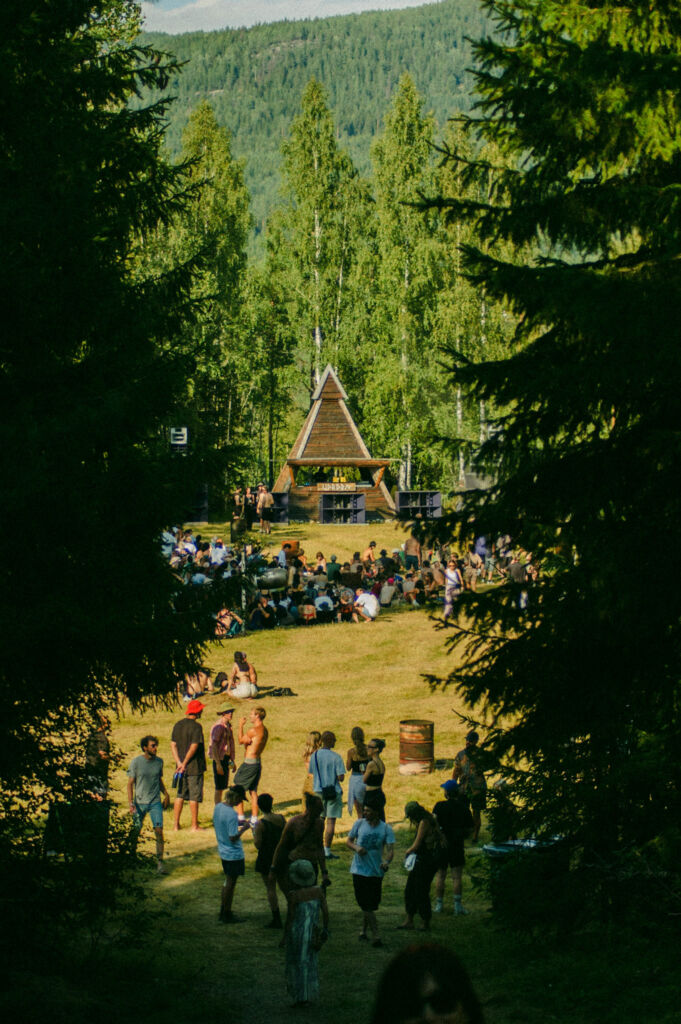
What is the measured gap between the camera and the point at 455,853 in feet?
42.0

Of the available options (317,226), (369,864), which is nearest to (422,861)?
(369,864)

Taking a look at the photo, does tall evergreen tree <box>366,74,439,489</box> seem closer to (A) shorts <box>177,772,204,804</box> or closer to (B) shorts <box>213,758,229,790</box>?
(B) shorts <box>213,758,229,790</box>

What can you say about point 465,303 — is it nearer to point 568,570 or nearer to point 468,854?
point 468,854

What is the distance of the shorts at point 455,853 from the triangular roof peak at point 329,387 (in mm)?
37756

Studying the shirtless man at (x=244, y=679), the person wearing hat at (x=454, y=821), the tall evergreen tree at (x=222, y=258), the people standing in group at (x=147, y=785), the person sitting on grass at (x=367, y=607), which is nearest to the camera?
the person wearing hat at (x=454, y=821)

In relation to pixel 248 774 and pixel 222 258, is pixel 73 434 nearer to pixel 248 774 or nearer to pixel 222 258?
pixel 248 774

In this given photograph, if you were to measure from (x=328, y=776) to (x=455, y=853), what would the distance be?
8.03 ft

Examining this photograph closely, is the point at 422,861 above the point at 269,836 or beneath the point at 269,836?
beneath

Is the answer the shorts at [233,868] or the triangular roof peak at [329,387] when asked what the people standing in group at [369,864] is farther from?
the triangular roof peak at [329,387]

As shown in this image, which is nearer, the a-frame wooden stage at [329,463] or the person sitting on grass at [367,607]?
the person sitting on grass at [367,607]

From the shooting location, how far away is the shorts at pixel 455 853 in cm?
1268

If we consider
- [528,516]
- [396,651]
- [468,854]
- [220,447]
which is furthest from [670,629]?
[396,651]

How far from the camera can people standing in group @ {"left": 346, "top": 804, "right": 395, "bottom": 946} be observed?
1174cm

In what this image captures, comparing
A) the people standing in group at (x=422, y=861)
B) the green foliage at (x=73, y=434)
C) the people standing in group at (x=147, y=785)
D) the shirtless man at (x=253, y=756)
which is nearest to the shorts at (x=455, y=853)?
the people standing in group at (x=422, y=861)
